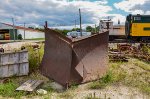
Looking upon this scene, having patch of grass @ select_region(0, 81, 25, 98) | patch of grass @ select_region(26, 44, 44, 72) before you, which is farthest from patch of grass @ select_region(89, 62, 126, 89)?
patch of grass @ select_region(26, 44, 44, 72)

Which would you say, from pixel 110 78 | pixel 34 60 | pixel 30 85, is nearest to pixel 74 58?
pixel 110 78

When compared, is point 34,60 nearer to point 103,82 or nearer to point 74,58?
point 74,58

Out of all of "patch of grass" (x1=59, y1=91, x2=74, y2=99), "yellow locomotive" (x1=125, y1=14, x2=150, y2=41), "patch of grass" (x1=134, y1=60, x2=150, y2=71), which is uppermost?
"yellow locomotive" (x1=125, y1=14, x2=150, y2=41)

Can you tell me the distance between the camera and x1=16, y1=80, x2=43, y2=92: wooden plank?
353 inches

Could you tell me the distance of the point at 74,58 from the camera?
31.1 feet

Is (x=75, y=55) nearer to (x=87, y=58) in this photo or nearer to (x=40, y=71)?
(x=87, y=58)

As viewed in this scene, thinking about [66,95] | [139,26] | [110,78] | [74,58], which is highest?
[139,26]

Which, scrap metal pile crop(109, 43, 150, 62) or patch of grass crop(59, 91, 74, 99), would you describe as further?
scrap metal pile crop(109, 43, 150, 62)

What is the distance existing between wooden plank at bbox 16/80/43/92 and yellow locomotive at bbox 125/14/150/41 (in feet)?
79.0

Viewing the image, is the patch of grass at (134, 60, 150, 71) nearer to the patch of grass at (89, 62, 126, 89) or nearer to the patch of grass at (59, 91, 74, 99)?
the patch of grass at (89, 62, 126, 89)

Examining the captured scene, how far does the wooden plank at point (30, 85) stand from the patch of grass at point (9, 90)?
0.50 ft

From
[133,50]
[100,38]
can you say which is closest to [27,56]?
[100,38]

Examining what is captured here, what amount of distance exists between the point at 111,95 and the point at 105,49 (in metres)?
2.35

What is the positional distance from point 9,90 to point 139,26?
25.0m
